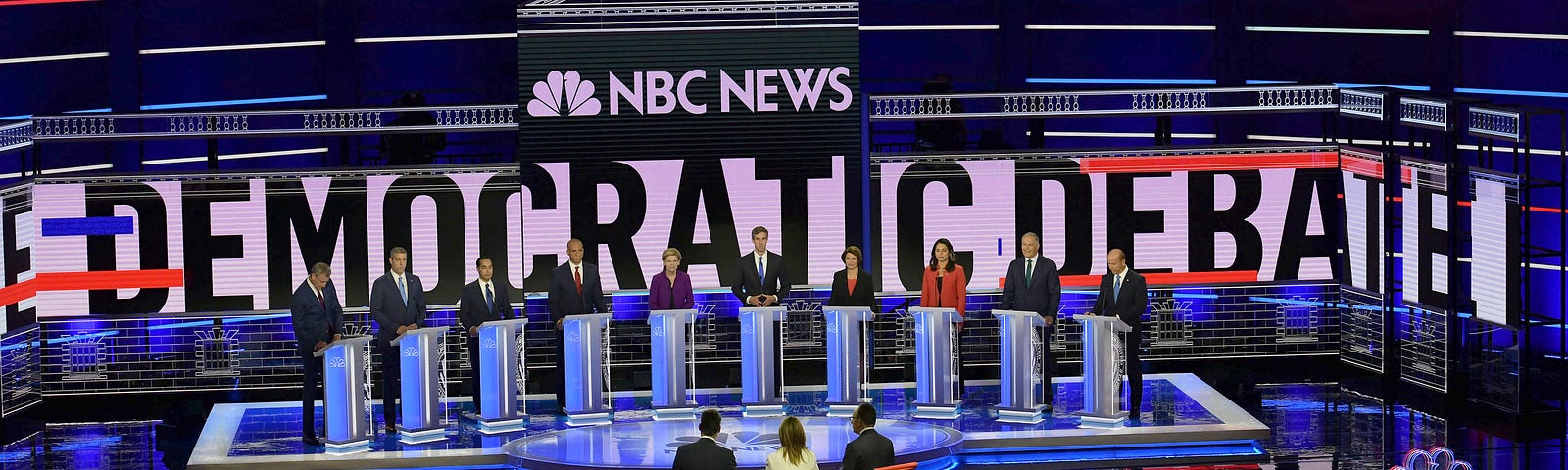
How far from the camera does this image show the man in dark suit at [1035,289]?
44.9 feet

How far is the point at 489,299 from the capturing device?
13602mm

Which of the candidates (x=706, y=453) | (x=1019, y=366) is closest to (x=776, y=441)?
(x=1019, y=366)

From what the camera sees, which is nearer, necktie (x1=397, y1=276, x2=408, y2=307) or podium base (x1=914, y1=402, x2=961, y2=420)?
necktie (x1=397, y1=276, x2=408, y2=307)

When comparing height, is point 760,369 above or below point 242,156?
below

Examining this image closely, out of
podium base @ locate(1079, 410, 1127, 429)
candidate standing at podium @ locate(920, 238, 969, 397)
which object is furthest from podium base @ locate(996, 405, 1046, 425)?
candidate standing at podium @ locate(920, 238, 969, 397)

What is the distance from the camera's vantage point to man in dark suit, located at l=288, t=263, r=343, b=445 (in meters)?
12.6

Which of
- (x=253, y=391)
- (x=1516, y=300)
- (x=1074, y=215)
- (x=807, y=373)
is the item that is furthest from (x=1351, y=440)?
(x=253, y=391)

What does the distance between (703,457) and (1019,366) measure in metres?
4.24

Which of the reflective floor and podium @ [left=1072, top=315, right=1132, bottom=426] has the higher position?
podium @ [left=1072, top=315, right=1132, bottom=426]

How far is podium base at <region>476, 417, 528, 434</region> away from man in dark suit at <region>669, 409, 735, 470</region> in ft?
12.6

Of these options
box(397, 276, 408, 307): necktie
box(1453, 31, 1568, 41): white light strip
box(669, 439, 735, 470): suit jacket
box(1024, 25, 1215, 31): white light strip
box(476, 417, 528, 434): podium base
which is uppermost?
box(1024, 25, 1215, 31): white light strip

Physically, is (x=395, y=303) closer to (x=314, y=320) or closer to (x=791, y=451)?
(x=314, y=320)

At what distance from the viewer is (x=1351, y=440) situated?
1323cm

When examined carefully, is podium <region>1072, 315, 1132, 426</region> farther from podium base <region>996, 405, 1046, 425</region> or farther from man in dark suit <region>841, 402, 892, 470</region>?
man in dark suit <region>841, 402, 892, 470</region>
